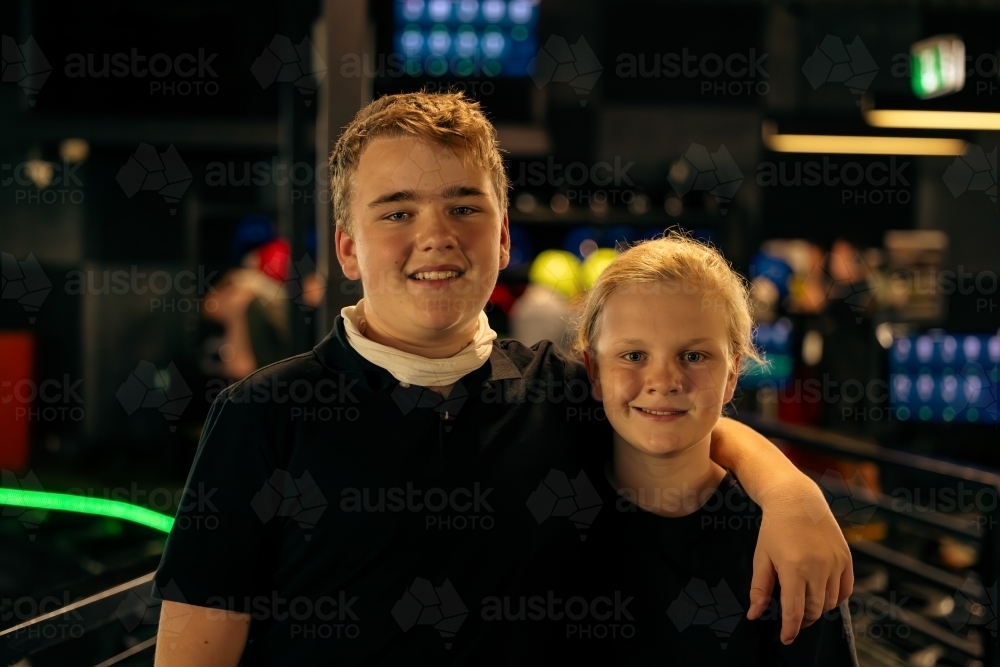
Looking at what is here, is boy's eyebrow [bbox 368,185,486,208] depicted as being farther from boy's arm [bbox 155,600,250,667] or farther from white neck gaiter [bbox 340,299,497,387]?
boy's arm [bbox 155,600,250,667]

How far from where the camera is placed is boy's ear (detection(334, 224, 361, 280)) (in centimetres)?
140

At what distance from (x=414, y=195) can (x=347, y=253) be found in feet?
0.54

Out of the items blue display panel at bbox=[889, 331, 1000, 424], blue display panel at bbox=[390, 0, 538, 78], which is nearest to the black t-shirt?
blue display panel at bbox=[390, 0, 538, 78]

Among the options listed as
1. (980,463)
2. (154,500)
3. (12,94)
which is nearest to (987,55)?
(980,463)

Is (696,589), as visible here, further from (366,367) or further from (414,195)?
(414,195)

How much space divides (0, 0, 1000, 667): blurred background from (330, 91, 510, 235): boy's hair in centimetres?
295

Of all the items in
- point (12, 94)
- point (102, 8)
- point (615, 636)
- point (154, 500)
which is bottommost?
point (154, 500)

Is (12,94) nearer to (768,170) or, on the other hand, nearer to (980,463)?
(768,170)

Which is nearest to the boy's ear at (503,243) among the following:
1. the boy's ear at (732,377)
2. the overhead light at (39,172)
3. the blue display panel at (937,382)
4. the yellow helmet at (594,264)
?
the boy's ear at (732,377)

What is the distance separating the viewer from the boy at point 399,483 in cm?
123

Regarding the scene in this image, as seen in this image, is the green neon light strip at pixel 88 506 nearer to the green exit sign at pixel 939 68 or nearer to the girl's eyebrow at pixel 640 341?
the girl's eyebrow at pixel 640 341

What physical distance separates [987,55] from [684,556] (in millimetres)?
4063

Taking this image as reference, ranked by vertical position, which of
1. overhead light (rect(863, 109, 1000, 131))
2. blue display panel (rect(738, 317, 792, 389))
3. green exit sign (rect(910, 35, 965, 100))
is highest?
green exit sign (rect(910, 35, 965, 100))

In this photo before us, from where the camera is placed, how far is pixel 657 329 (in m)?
1.34
